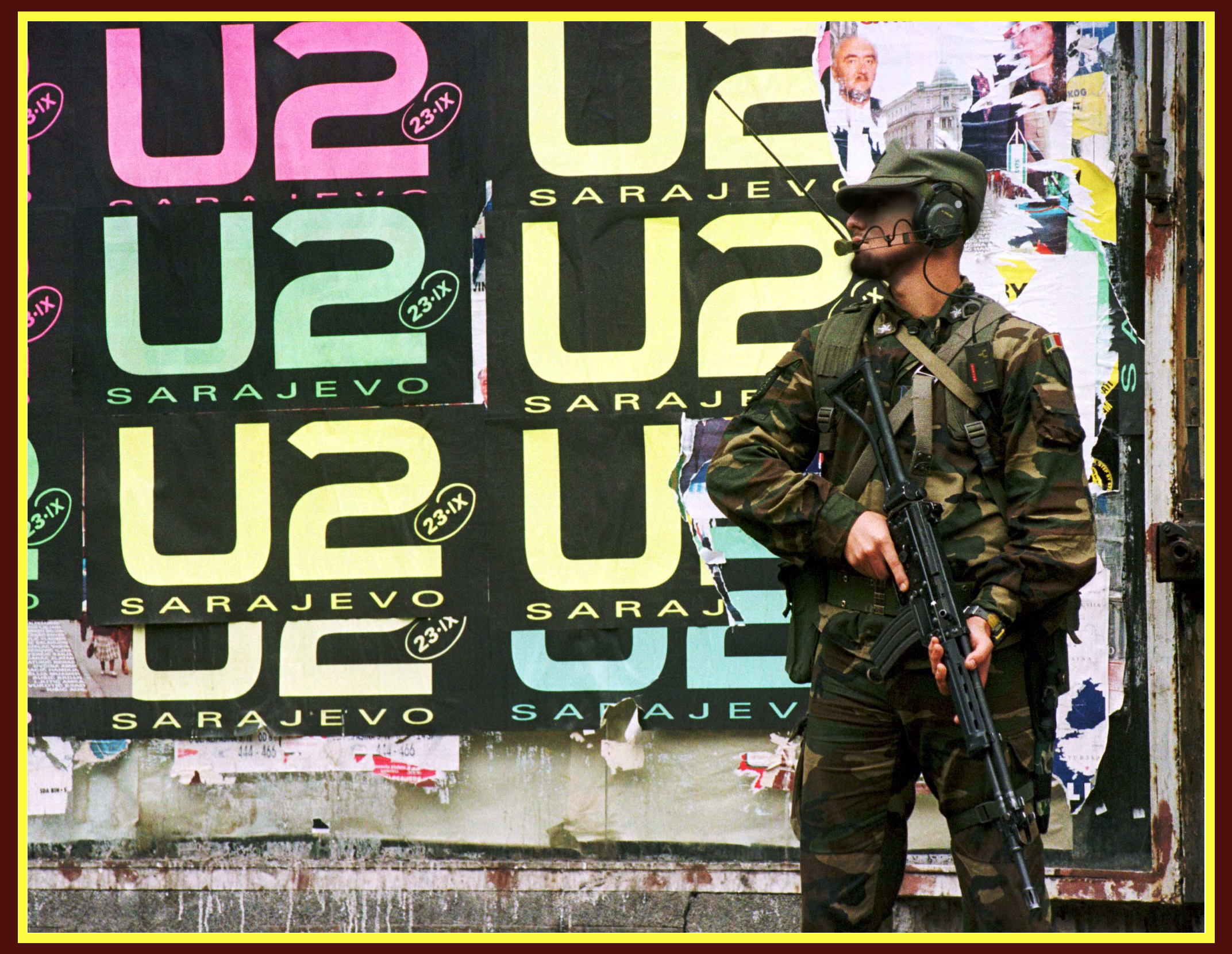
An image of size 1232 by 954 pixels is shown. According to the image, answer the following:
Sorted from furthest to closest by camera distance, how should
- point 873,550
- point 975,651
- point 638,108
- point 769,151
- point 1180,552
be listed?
point 638,108
point 769,151
point 1180,552
point 873,550
point 975,651

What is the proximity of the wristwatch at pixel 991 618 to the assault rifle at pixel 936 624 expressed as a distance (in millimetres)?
26

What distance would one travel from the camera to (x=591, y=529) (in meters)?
3.89

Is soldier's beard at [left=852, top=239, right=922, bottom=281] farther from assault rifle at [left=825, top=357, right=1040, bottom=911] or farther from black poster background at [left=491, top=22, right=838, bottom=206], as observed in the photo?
black poster background at [left=491, top=22, right=838, bottom=206]

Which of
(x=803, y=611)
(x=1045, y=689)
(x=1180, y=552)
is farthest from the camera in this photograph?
(x=1180, y=552)

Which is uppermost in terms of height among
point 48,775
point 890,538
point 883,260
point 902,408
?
point 883,260

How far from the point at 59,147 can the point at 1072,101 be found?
3.68 metres

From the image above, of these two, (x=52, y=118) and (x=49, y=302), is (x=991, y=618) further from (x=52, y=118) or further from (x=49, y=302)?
(x=52, y=118)

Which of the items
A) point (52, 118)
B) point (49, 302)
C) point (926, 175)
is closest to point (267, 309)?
point (49, 302)

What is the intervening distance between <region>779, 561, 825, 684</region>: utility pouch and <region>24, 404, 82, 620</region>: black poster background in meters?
2.73

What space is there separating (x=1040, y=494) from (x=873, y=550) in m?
0.40

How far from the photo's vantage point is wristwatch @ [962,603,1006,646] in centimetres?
243

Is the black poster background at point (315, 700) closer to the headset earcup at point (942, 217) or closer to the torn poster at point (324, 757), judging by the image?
the torn poster at point (324, 757)

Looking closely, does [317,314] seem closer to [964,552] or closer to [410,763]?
[410,763]

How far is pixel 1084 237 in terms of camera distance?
3766 mm
